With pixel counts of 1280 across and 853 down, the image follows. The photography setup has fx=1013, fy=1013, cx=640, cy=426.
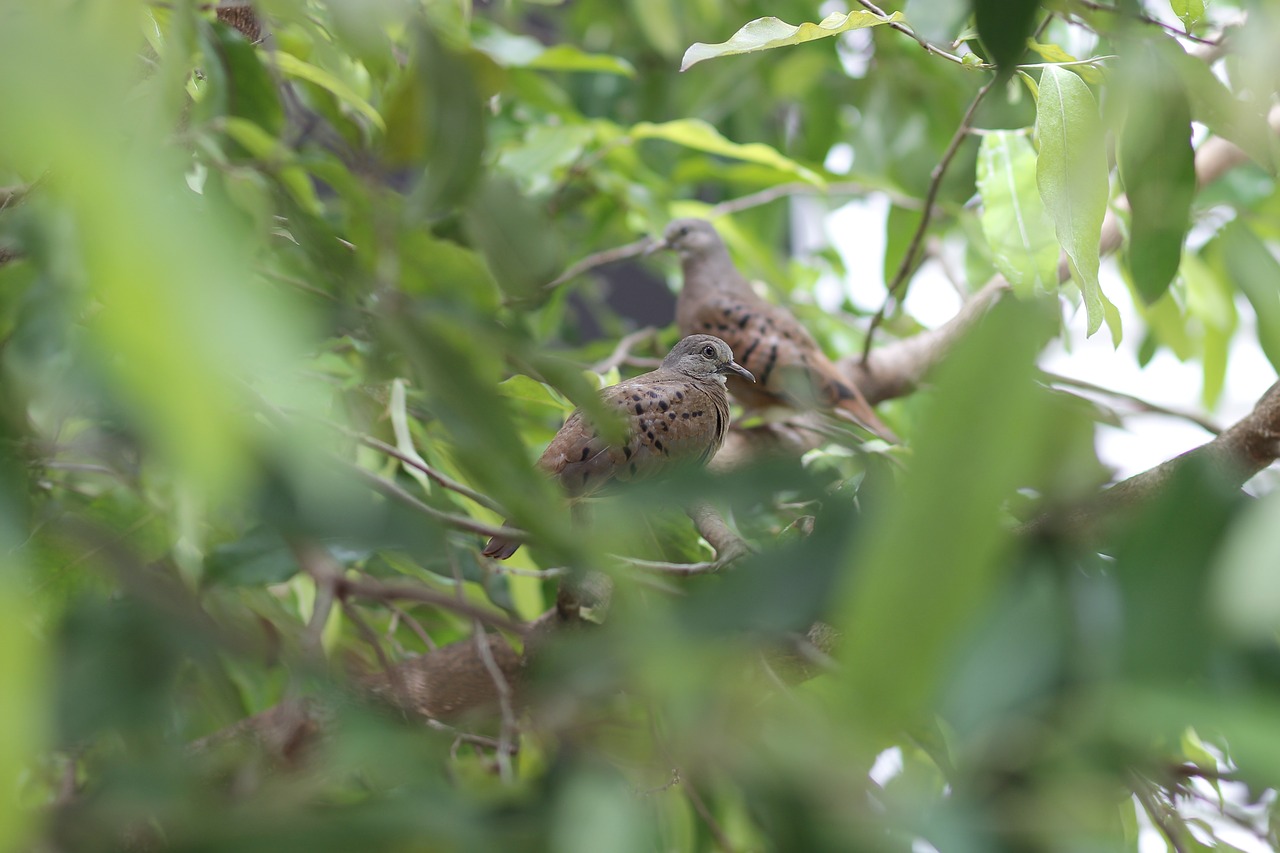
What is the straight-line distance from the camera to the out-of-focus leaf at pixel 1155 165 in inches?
24.1

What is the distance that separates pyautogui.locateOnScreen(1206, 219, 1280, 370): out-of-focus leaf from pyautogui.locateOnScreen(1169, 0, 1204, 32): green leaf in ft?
1.14

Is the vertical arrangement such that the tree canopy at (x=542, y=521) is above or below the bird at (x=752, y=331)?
above

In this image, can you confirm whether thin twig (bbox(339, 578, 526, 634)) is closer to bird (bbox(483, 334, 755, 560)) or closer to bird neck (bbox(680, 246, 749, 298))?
bird (bbox(483, 334, 755, 560))

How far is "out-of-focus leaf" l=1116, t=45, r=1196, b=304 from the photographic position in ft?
2.01

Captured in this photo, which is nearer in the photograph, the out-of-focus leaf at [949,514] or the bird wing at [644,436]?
the out-of-focus leaf at [949,514]

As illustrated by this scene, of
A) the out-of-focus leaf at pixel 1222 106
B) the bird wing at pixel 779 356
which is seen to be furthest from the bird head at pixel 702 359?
the out-of-focus leaf at pixel 1222 106

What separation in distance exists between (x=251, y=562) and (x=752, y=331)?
116 cm

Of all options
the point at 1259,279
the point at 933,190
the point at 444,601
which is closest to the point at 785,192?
the point at 933,190

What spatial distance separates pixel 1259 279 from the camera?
99 centimetres

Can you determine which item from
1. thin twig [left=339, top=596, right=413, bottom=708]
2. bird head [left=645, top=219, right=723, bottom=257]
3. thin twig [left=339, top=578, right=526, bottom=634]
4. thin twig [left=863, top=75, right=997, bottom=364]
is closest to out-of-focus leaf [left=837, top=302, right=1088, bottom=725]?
thin twig [left=339, top=578, right=526, bottom=634]

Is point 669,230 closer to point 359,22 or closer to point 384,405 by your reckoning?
point 384,405

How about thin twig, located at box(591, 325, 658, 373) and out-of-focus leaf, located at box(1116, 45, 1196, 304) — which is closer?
out-of-focus leaf, located at box(1116, 45, 1196, 304)

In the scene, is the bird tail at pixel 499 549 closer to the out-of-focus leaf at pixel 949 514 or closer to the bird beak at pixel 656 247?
the out-of-focus leaf at pixel 949 514

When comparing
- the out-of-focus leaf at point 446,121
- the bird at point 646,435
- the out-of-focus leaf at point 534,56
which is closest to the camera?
the out-of-focus leaf at point 446,121
